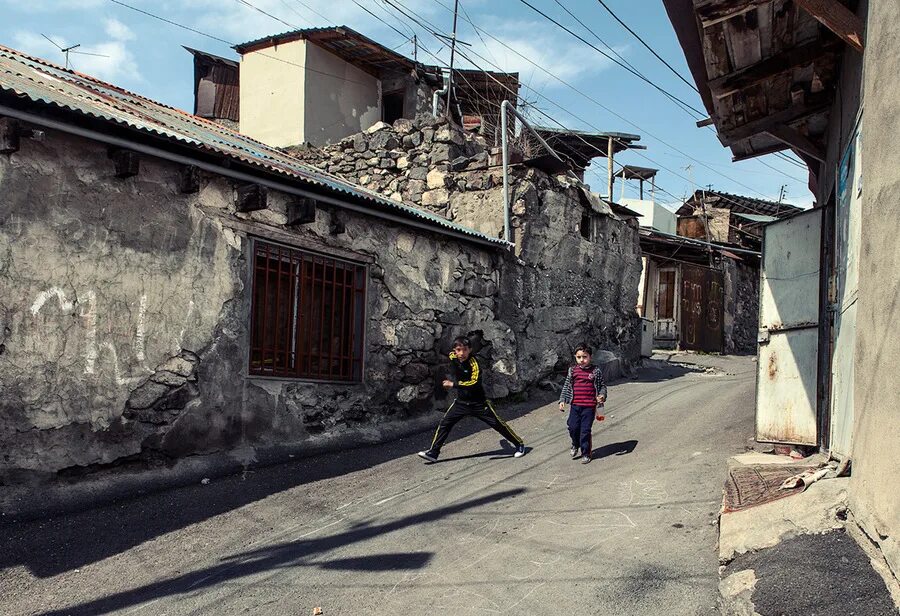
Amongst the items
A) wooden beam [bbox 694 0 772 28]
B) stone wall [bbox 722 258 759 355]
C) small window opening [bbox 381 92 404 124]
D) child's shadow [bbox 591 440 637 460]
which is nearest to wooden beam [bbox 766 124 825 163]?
wooden beam [bbox 694 0 772 28]

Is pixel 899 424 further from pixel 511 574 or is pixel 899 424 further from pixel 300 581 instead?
pixel 300 581

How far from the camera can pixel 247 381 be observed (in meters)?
7.17

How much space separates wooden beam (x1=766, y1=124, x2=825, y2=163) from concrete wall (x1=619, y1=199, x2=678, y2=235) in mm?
20016

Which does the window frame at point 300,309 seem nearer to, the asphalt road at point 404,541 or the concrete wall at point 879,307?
the asphalt road at point 404,541

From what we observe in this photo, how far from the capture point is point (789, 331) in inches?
270

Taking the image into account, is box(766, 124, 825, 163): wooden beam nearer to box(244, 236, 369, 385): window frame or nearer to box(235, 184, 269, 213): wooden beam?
box(244, 236, 369, 385): window frame

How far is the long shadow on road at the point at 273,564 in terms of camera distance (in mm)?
4289

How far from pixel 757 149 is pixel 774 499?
5296 mm

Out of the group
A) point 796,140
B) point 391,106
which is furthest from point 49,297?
point 391,106

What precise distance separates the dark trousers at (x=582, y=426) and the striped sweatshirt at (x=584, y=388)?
2.6 inches

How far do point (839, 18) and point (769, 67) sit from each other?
1.70 m

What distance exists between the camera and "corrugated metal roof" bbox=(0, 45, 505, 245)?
19.2 feet

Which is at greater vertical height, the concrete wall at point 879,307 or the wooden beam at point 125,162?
the wooden beam at point 125,162

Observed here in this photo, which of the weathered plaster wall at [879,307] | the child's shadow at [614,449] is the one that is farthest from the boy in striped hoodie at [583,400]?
the weathered plaster wall at [879,307]
